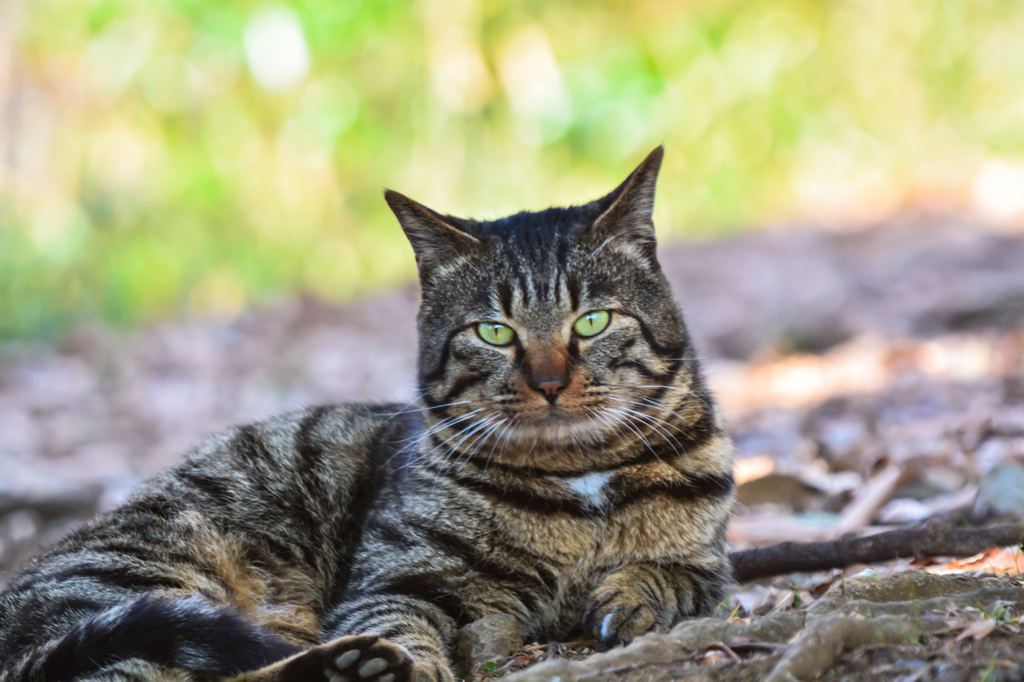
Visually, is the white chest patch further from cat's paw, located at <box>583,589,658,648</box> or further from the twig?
the twig

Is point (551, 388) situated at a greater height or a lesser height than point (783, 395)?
greater

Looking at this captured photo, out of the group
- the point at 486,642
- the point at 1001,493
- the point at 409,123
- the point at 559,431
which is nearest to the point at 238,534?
the point at 486,642

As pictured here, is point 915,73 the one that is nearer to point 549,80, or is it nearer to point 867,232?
point 867,232

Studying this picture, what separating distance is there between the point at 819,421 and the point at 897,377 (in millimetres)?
939

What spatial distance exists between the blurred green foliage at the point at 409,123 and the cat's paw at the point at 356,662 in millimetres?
6837

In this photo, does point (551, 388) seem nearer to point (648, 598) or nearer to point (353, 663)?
point (648, 598)

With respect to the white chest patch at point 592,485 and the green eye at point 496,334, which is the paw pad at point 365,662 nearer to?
the white chest patch at point 592,485

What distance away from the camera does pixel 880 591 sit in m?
2.34

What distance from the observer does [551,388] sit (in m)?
2.66

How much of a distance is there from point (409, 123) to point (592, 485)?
26.4 feet

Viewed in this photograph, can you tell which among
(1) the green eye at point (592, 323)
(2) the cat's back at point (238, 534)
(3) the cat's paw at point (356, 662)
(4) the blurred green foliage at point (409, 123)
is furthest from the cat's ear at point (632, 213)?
(4) the blurred green foliage at point (409, 123)

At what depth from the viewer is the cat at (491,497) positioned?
264cm

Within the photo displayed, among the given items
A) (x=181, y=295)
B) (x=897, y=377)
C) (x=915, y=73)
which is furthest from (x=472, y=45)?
(x=897, y=377)

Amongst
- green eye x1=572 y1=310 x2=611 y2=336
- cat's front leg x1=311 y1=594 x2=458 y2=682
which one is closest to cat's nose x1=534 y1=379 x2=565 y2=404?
green eye x1=572 y1=310 x2=611 y2=336
